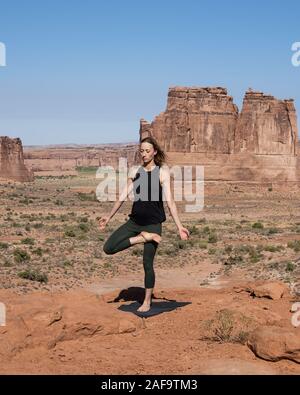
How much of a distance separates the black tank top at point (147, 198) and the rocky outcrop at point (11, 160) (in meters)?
69.1

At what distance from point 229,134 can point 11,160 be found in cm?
2808

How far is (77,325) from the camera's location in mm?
6020

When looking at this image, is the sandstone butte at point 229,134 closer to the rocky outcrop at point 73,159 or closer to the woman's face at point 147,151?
the woman's face at point 147,151

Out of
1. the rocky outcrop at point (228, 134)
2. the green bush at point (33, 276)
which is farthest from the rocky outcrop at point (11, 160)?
the green bush at point (33, 276)

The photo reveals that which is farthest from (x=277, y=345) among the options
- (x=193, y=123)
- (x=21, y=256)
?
(x=193, y=123)

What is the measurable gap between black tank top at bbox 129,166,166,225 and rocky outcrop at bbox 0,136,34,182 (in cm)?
6907

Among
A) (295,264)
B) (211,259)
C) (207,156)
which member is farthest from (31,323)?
(207,156)

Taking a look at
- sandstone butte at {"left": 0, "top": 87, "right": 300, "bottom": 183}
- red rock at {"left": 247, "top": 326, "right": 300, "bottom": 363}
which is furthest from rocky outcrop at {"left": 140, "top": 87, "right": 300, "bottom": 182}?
red rock at {"left": 247, "top": 326, "right": 300, "bottom": 363}

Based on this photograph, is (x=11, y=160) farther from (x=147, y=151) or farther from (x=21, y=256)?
(x=147, y=151)

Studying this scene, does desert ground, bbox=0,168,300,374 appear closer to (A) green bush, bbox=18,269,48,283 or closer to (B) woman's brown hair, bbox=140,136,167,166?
(A) green bush, bbox=18,269,48,283

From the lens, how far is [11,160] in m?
76.7

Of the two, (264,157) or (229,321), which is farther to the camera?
(264,157)
